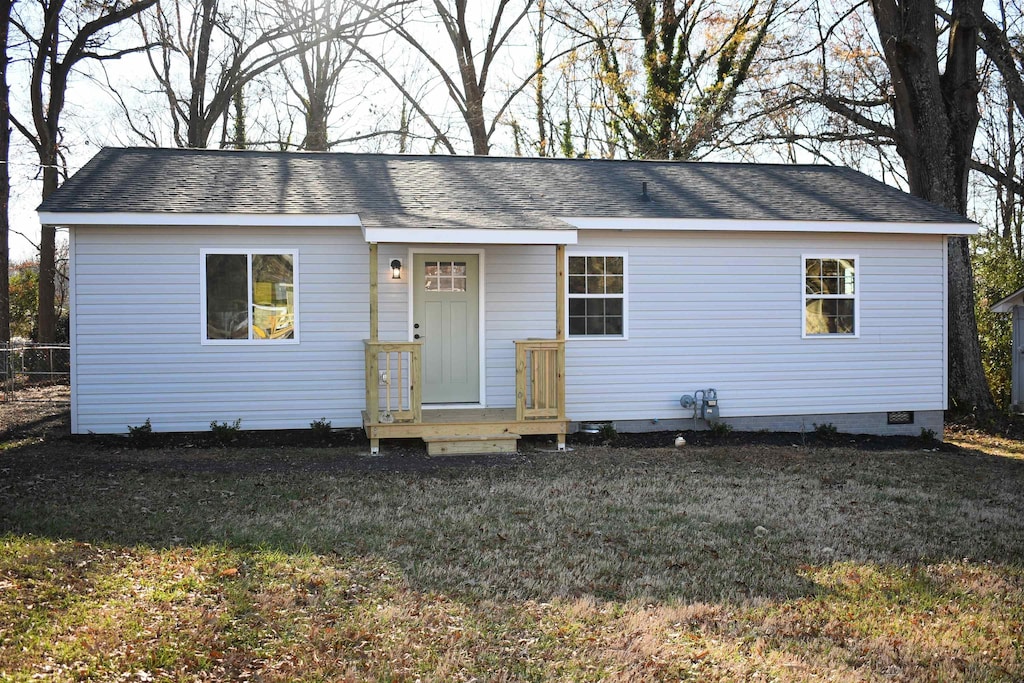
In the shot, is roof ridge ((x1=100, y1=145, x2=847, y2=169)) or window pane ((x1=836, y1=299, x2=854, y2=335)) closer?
window pane ((x1=836, y1=299, x2=854, y2=335))

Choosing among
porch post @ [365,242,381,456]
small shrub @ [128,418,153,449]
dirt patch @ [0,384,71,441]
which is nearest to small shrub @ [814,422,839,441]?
porch post @ [365,242,381,456]

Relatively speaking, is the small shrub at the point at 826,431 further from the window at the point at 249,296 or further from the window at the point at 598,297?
the window at the point at 249,296

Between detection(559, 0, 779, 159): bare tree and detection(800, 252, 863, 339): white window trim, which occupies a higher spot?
detection(559, 0, 779, 159): bare tree

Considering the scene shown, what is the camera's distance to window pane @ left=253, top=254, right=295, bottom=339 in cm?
1038

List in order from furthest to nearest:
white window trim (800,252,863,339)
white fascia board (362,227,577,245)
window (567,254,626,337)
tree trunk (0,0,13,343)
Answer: tree trunk (0,0,13,343), white window trim (800,252,863,339), window (567,254,626,337), white fascia board (362,227,577,245)

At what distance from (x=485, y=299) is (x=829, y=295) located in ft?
14.8

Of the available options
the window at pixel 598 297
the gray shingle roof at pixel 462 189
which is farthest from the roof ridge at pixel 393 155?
the window at pixel 598 297

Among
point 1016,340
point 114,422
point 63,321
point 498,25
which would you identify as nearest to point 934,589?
point 114,422

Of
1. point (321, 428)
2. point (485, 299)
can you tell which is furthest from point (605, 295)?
point (321, 428)

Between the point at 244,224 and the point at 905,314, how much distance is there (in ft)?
27.7

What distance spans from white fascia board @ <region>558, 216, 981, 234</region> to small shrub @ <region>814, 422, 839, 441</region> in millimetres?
2521

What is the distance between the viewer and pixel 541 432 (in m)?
9.85

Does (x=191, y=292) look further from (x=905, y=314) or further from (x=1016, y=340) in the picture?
(x=1016, y=340)

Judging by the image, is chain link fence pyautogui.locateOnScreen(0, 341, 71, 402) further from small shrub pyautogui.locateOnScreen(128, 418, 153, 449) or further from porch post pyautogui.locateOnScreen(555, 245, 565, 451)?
porch post pyautogui.locateOnScreen(555, 245, 565, 451)
